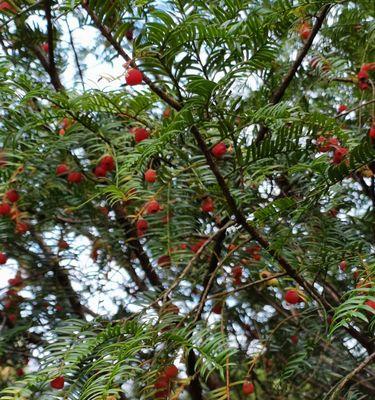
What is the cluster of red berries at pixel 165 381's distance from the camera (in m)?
0.93

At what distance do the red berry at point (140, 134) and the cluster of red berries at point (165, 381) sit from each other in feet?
1.30

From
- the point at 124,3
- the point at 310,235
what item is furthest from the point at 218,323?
the point at 124,3

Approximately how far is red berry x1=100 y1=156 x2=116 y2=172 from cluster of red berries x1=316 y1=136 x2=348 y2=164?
392 millimetres

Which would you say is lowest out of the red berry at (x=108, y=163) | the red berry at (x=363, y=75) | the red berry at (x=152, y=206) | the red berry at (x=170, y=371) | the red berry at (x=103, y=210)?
Result: the red berry at (x=170, y=371)

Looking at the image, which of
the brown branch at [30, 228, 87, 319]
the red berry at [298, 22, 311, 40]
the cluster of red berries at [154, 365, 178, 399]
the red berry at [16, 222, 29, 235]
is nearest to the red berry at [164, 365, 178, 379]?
the cluster of red berries at [154, 365, 178, 399]

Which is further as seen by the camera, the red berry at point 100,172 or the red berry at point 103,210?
the red berry at point 103,210

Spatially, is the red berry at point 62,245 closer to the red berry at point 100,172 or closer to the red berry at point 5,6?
the red berry at point 100,172

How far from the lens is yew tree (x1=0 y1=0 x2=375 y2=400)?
91 centimetres

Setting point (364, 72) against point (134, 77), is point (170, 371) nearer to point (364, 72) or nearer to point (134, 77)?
point (134, 77)

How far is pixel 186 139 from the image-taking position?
123 centimetres

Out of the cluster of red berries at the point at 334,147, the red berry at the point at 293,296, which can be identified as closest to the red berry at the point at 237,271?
the red berry at the point at 293,296

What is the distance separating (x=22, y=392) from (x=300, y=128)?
55 centimetres

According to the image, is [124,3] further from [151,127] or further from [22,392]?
[22,392]

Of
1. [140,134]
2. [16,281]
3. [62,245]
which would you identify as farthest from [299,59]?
[16,281]
